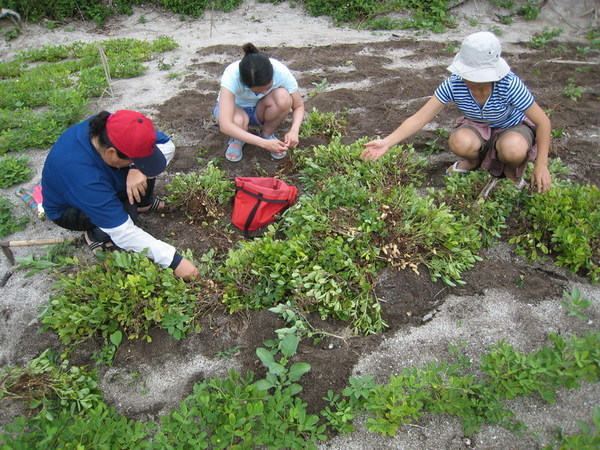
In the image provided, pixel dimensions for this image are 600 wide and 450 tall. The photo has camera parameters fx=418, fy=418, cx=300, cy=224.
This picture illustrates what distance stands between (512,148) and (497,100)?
0.36 metres

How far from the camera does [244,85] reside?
359 centimetres

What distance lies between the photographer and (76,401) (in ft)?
7.22

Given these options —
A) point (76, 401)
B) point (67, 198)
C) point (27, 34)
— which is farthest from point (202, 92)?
point (27, 34)

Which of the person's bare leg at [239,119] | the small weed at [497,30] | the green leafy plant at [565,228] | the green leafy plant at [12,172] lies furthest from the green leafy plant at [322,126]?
the small weed at [497,30]

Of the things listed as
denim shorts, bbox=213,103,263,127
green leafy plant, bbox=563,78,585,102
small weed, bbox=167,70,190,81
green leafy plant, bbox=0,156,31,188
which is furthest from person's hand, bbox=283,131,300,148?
green leafy plant, bbox=563,78,585,102

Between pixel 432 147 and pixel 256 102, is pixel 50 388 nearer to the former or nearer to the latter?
pixel 256 102

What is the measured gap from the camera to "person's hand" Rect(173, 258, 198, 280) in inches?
106

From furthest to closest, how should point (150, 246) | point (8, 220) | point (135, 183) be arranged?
1. point (8, 220)
2. point (135, 183)
3. point (150, 246)

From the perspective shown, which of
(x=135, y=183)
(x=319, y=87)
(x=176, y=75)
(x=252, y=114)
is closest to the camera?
(x=135, y=183)

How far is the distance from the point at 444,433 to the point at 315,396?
2.15 ft

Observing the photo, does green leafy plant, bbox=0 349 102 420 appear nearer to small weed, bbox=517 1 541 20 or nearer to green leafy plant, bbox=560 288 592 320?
green leafy plant, bbox=560 288 592 320

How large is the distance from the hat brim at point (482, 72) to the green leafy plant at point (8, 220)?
11.7 feet

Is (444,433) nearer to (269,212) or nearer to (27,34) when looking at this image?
(269,212)

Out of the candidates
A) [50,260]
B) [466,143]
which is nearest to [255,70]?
[466,143]
